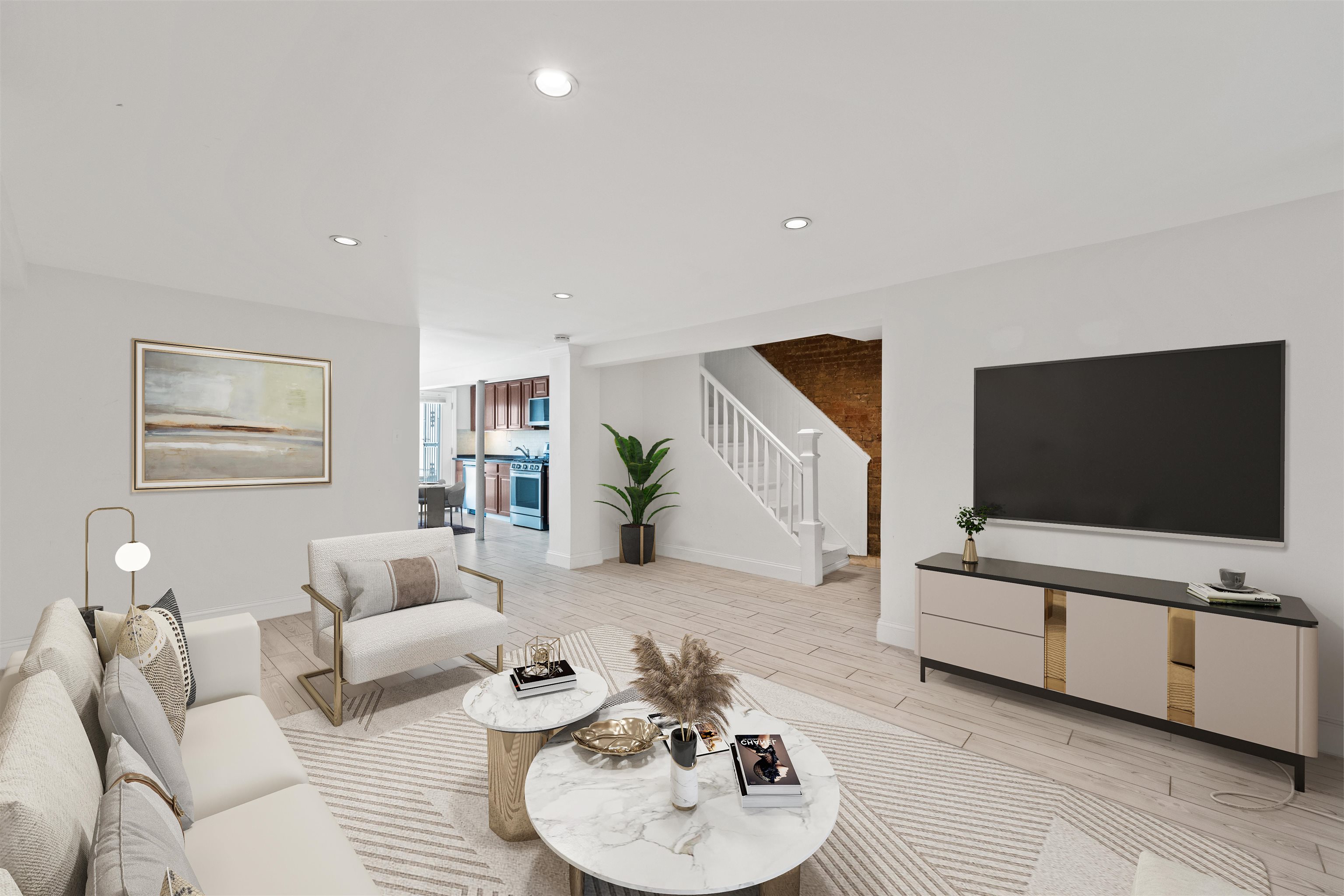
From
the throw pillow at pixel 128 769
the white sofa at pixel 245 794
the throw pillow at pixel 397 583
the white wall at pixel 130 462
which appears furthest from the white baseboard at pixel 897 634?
the white wall at pixel 130 462

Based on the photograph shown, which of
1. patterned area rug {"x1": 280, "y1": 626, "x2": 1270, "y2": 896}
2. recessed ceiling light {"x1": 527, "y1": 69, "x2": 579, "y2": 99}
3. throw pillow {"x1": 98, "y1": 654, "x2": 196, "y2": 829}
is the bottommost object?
patterned area rug {"x1": 280, "y1": 626, "x2": 1270, "y2": 896}

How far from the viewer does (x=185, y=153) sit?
83.4 inches

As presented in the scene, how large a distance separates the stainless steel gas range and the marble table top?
6.53 metres

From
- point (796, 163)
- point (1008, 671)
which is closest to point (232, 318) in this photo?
point (796, 163)

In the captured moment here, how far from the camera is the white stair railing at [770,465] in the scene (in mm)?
5305

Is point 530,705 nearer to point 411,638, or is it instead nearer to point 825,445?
point 411,638

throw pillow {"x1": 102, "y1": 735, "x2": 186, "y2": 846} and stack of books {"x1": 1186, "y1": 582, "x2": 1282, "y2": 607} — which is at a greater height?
stack of books {"x1": 1186, "y1": 582, "x2": 1282, "y2": 607}

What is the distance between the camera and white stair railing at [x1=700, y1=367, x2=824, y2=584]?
5305 mm

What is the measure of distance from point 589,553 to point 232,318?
3683 mm

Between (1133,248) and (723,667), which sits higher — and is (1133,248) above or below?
above

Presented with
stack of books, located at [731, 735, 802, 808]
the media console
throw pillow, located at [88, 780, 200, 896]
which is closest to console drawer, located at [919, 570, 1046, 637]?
the media console

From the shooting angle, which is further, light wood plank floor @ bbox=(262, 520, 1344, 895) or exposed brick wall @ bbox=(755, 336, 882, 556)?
exposed brick wall @ bbox=(755, 336, 882, 556)

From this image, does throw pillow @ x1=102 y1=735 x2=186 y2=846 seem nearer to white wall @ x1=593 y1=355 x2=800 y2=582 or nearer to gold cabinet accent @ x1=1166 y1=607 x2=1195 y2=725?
gold cabinet accent @ x1=1166 y1=607 x2=1195 y2=725

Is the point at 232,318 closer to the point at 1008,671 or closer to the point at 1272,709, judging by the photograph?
the point at 1008,671
